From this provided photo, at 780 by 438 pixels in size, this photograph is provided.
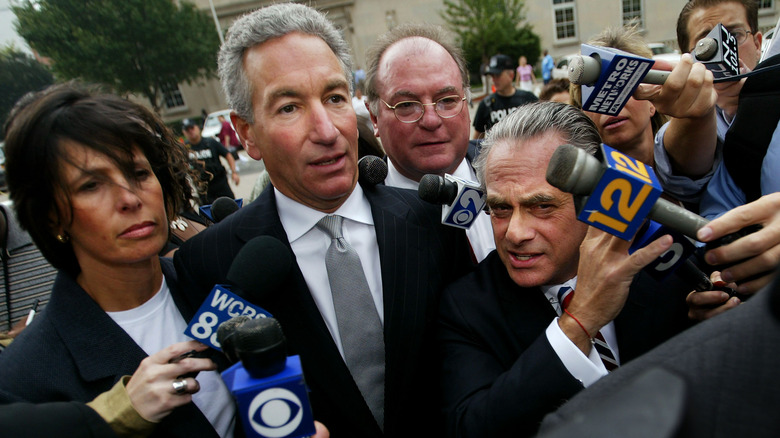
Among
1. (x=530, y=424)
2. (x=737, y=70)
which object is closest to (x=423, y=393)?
(x=530, y=424)

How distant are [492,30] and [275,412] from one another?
80.5 feet

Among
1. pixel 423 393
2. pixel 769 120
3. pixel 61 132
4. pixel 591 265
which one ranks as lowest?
pixel 423 393

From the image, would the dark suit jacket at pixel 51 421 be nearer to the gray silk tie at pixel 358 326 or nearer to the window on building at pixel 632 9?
the gray silk tie at pixel 358 326

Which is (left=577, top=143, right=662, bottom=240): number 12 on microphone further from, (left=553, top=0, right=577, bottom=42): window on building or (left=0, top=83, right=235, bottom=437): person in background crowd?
(left=553, top=0, right=577, bottom=42): window on building

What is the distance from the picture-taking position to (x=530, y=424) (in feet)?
3.85

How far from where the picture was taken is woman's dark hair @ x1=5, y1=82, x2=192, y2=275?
126 centimetres

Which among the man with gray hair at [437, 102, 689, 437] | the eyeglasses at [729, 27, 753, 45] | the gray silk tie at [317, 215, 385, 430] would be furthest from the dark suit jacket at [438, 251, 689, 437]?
the eyeglasses at [729, 27, 753, 45]

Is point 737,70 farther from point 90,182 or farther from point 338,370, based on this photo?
point 90,182

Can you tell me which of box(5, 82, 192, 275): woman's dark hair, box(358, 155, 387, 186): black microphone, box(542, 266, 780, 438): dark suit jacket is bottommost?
box(358, 155, 387, 186): black microphone

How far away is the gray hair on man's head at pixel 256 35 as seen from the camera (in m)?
1.52

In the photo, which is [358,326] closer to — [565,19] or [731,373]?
[731,373]

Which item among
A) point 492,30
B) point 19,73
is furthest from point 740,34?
point 19,73

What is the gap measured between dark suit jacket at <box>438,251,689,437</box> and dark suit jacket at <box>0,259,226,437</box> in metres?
0.74

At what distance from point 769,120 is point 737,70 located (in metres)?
0.32
